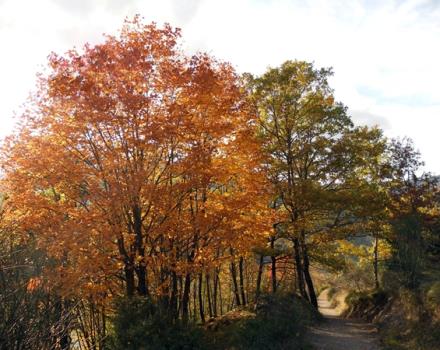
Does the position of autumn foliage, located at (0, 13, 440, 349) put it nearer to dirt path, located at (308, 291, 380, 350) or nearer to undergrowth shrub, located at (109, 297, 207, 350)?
undergrowth shrub, located at (109, 297, 207, 350)

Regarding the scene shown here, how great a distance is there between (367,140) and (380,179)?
468 centimetres

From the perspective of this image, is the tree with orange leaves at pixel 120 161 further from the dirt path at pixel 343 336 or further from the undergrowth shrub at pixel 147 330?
the dirt path at pixel 343 336

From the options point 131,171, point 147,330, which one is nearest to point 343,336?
point 147,330

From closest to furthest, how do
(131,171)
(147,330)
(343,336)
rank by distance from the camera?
(147,330) → (131,171) → (343,336)

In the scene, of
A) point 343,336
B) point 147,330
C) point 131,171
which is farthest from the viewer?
point 343,336

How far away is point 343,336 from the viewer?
1827 centimetres

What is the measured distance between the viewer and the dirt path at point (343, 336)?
15.9 metres

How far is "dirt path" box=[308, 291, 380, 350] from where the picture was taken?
628 inches

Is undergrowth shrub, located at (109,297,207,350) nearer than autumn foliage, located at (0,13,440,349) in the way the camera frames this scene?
Yes

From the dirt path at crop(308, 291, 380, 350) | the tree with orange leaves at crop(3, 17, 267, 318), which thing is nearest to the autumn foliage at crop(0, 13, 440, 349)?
the tree with orange leaves at crop(3, 17, 267, 318)

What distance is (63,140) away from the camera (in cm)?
1309

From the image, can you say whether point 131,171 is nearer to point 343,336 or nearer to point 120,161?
point 120,161

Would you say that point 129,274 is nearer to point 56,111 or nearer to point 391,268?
point 56,111

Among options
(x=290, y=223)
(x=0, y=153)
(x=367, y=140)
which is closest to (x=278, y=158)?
(x=290, y=223)
